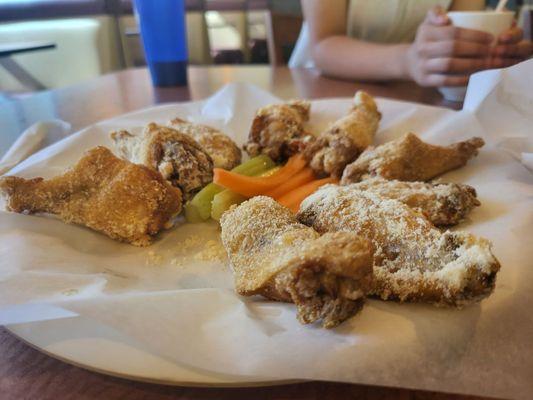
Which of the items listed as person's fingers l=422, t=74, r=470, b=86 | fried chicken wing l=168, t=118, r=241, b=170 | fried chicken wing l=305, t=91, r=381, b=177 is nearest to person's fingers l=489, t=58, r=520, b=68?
person's fingers l=422, t=74, r=470, b=86

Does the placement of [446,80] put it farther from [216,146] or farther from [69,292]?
[69,292]

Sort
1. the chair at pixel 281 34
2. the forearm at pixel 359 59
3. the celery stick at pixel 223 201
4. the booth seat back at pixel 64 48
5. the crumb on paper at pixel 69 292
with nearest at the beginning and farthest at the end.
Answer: the crumb on paper at pixel 69 292 < the celery stick at pixel 223 201 < the forearm at pixel 359 59 < the chair at pixel 281 34 < the booth seat back at pixel 64 48

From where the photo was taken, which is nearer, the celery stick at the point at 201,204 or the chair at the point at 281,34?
the celery stick at the point at 201,204

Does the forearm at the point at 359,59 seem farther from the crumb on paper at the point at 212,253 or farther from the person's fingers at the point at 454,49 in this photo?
the crumb on paper at the point at 212,253

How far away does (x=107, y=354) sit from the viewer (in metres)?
0.55

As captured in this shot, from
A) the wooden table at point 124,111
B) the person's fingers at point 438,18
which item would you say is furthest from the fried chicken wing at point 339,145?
the person's fingers at point 438,18

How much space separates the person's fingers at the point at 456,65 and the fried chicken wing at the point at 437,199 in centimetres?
99

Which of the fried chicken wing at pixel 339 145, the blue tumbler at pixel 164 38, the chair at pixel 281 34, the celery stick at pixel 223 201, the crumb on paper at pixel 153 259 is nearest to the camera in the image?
the crumb on paper at pixel 153 259

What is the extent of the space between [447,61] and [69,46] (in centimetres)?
489

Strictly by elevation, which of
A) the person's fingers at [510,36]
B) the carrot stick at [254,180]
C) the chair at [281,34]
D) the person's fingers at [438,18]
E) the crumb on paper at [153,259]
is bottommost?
the chair at [281,34]

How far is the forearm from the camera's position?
6.77ft

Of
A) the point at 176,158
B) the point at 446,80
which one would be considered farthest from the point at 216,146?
the point at 446,80

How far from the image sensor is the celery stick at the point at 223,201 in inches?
38.3

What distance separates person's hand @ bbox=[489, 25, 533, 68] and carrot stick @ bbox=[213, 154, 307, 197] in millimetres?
1012
